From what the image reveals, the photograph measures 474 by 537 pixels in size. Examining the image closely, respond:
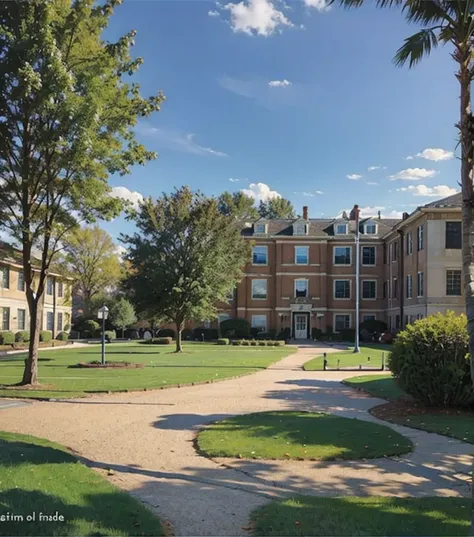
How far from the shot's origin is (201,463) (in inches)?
295

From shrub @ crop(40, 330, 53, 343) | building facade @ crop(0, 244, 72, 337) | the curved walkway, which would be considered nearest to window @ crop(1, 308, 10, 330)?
building facade @ crop(0, 244, 72, 337)

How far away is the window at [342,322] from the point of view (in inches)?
2207

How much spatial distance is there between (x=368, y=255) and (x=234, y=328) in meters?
16.5

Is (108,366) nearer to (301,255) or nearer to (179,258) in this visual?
(179,258)

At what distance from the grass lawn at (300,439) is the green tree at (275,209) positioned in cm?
8171

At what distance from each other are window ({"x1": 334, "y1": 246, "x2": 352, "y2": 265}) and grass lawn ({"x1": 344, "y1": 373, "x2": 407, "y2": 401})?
38598mm

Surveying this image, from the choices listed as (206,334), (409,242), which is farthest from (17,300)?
(409,242)

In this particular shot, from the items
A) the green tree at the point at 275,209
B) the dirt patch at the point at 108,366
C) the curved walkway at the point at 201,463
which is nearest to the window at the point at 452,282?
the dirt patch at the point at 108,366

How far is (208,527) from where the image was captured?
5.00 meters

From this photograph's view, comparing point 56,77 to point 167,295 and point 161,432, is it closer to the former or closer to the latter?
point 161,432

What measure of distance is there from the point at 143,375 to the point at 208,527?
1435 centimetres

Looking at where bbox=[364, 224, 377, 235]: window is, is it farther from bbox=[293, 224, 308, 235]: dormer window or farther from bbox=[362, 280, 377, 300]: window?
bbox=[293, 224, 308, 235]: dormer window

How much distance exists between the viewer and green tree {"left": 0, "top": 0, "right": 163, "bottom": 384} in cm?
1406

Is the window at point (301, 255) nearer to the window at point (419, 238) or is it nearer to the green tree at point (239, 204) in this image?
the window at point (419, 238)
